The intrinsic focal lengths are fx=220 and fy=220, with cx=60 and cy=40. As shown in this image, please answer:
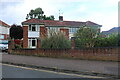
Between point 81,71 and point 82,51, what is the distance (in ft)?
23.3

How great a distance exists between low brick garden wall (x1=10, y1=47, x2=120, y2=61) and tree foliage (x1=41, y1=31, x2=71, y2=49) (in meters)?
1.16

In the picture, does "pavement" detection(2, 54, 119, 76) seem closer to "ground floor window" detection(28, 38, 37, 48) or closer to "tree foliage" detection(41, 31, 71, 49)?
"tree foliage" detection(41, 31, 71, 49)

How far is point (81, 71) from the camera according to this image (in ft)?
36.8

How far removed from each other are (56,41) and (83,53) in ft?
19.0

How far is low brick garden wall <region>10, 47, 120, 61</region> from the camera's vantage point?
15969 millimetres

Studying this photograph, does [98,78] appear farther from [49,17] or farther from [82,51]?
[49,17]

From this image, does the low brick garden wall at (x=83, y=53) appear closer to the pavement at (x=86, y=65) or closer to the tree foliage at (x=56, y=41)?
the pavement at (x=86, y=65)

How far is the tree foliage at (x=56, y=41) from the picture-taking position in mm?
23094

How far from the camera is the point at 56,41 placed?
23359 millimetres

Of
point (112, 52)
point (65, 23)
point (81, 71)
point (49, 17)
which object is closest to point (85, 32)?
point (112, 52)

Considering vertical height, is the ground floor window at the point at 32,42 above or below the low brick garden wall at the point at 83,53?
above

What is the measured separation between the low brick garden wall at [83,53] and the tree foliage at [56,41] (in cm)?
116

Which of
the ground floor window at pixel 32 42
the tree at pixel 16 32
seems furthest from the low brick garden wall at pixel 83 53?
the tree at pixel 16 32

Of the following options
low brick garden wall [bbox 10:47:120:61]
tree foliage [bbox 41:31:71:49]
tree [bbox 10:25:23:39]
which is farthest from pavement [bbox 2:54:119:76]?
tree [bbox 10:25:23:39]
